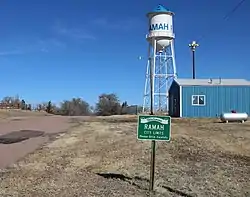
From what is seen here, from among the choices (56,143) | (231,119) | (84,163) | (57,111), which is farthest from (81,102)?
(84,163)

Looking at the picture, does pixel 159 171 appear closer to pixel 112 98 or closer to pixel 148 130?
pixel 148 130

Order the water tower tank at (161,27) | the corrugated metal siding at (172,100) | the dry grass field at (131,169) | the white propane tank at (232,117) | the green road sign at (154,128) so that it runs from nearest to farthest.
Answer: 1. the green road sign at (154,128)
2. the dry grass field at (131,169)
3. the white propane tank at (232,117)
4. the corrugated metal siding at (172,100)
5. the water tower tank at (161,27)

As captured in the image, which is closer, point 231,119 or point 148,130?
point 148,130

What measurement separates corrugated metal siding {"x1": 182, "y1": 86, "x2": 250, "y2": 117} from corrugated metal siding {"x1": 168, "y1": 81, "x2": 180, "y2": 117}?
1.27 metres

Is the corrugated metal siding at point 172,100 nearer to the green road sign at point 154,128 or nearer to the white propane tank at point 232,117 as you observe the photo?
the white propane tank at point 232,117

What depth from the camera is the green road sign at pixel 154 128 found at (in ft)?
27.3

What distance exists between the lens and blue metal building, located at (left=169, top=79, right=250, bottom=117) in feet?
117

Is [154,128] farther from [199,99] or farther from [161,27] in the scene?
[161,27]

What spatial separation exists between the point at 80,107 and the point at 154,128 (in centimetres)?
6813

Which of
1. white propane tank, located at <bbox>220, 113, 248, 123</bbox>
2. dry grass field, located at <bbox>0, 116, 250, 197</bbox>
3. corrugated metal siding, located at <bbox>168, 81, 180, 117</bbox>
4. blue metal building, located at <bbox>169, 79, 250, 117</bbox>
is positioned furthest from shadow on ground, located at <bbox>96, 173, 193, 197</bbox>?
corrugated metal siding, located at <bbox>168, 81, 180, 117</bbox>

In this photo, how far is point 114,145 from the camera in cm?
1543

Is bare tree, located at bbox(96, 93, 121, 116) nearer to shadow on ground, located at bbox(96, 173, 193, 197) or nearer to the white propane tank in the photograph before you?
the white propane tank

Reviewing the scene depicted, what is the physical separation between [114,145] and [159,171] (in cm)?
495

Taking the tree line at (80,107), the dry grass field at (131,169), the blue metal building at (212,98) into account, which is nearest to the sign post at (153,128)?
the dry grass field at (131,169)
